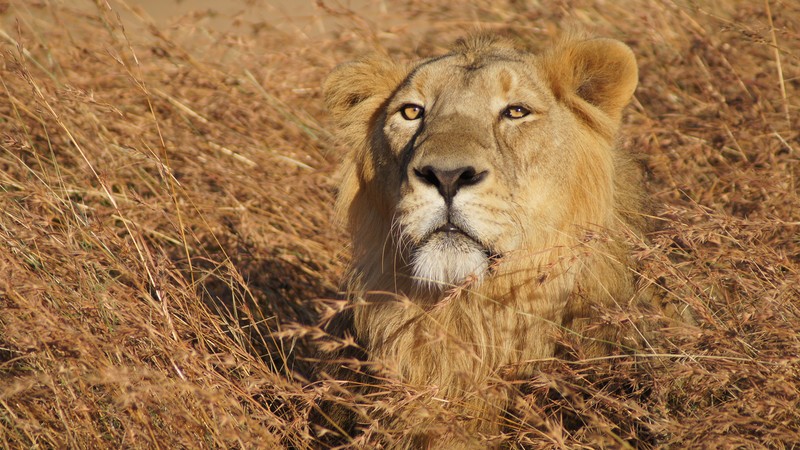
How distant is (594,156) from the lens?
3992mm

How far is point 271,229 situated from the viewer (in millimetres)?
5664

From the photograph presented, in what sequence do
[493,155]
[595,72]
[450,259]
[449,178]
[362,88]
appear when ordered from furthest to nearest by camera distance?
[362,88] → [595,72] → [493,155] → [450,259] → [449,178]

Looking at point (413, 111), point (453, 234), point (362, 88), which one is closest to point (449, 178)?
point (453, 234)

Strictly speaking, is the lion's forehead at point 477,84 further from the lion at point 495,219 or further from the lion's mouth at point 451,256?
the lion's mouth at point 451,256

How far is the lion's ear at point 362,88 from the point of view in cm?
441

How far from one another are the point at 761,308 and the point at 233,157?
3859 mm

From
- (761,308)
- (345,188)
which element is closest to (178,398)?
(345,188)

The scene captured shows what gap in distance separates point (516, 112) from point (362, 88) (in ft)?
2.88

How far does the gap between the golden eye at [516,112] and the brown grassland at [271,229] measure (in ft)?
2.52

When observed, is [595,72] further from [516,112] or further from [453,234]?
[453,234]

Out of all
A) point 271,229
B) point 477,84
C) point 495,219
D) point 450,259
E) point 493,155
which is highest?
point 477,84

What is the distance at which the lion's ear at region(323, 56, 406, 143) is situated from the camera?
4410mm

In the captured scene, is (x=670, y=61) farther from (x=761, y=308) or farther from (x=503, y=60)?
(x=761, y=308)

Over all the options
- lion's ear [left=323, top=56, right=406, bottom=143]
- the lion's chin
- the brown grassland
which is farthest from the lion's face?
the brown grassland
